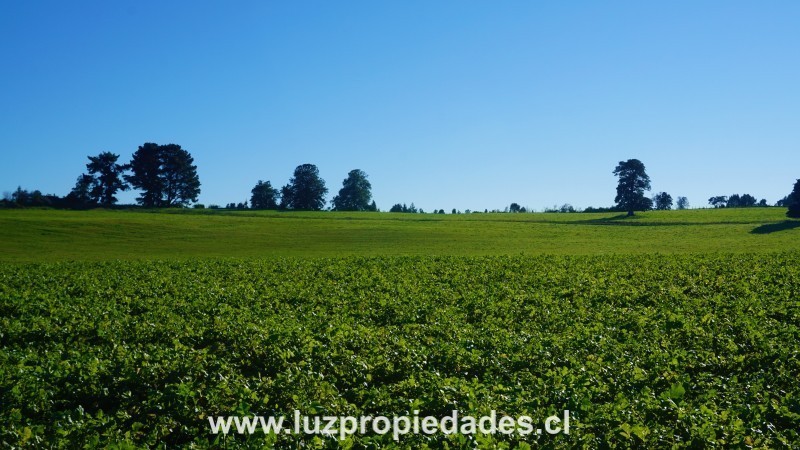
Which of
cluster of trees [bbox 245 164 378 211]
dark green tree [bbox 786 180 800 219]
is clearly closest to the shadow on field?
dark green tree [bbox 786 180 800 219]

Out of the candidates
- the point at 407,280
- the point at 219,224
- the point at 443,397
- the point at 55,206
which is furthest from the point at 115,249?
the point at 55,206

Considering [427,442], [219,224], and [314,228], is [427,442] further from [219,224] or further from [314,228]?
[219,224]

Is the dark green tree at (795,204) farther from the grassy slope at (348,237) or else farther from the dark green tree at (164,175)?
the dark green tree at (164,175)

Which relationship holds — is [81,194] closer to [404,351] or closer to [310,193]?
[310,193]

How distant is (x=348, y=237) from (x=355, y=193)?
88.7 metres

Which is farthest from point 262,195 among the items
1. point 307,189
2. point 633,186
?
point 633,186

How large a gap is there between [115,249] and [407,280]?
35.4 m

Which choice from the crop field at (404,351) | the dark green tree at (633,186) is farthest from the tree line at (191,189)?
the crop field at (404,351)

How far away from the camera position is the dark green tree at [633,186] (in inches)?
3989

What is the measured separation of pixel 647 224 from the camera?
269 ft

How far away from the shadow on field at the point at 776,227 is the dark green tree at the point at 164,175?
98610mm

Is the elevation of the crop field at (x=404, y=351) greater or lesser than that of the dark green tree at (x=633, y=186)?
lesser

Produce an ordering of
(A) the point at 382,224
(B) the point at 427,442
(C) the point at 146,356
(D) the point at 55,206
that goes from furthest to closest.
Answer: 1. (D) the point at 55,206
2. (A) the point at 382,224
3. (C) the point at 146,356
4. (B) the point at 427,442

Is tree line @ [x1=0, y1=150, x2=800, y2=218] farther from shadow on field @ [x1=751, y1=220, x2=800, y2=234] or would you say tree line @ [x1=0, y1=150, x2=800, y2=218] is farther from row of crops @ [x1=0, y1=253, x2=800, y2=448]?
row of crops @ [x1=0, y1=253, x2=800, y2=448]
